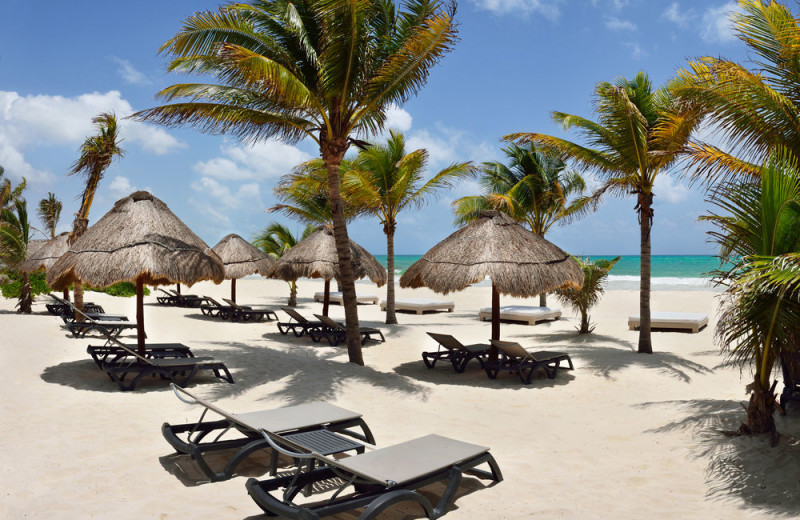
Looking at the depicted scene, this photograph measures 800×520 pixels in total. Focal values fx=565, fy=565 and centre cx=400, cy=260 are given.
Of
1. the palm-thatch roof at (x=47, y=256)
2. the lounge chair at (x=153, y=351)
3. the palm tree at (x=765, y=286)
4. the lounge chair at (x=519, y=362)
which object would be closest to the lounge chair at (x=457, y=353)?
the lounge chair at (x=519, y=362)

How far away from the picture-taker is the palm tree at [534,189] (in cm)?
1814

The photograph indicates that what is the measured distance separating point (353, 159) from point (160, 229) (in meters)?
8.73

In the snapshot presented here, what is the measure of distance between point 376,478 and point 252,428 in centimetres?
127

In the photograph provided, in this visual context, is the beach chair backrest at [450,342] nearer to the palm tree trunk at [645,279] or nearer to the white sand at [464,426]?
the white sand at [464,426]

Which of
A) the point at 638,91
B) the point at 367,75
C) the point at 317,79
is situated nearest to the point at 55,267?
the point at 317,79

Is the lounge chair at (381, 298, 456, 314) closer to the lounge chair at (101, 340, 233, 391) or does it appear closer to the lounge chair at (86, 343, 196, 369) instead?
the lounge chair at (86, 343, 196, 369)

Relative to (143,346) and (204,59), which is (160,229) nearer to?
(143,346)

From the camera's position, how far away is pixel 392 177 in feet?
50.8

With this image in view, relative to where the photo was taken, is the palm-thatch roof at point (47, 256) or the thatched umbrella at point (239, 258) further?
the thatched umbrella at point (239, 258)

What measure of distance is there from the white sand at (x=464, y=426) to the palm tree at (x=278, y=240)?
11057mm

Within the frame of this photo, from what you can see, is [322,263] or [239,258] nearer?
[322,263]

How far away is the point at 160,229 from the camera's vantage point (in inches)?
342

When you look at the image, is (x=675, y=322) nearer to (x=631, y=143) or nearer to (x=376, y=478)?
(x=631, y=143)

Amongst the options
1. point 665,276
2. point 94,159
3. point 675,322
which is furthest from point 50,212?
point 665,276
